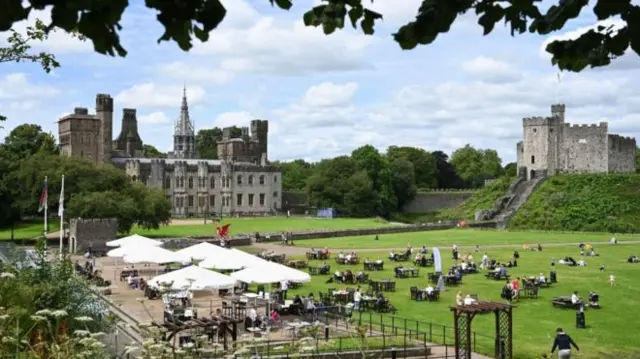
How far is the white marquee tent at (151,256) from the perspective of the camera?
30.8 m

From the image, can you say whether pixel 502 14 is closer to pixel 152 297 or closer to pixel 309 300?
pixel 309 300

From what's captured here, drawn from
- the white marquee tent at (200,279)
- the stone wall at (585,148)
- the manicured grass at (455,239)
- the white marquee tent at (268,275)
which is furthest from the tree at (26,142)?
the stone wall at (585,148)

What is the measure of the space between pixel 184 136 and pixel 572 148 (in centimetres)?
6347

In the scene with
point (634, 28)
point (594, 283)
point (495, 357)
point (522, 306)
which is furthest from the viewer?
point (594, 283)

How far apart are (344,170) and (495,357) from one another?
82207 millimetres

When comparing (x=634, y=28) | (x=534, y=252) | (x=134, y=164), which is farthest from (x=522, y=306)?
(x=134, y=164)

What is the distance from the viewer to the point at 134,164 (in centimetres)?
A: 10138

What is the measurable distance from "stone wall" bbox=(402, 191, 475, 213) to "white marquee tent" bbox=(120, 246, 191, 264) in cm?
7812

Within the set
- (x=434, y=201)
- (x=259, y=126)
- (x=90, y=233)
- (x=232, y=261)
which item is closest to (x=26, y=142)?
(x=90, y=233)

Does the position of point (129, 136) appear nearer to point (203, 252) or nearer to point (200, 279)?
point (203, 252)

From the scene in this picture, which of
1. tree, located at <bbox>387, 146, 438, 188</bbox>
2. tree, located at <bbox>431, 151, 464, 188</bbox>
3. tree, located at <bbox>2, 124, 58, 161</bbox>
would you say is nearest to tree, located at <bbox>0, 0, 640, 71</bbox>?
tree, located at <bbox>2, 124, 58, 161</bbox>

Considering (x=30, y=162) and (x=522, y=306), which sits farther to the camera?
(x=30, y=162)

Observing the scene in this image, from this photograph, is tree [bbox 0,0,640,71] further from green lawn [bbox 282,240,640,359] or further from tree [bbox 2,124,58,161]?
tree [bbox 2,124,58,161]

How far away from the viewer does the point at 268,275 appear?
79.4 feet
